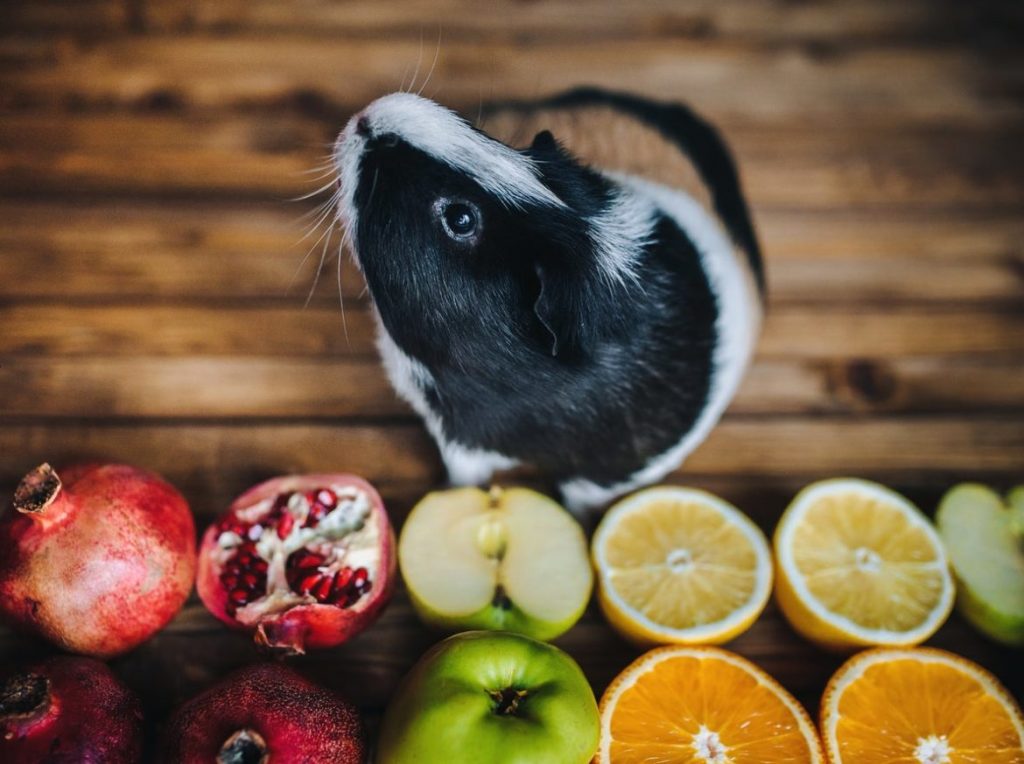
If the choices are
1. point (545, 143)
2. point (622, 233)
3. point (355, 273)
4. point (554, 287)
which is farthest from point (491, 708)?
point (355, 273)

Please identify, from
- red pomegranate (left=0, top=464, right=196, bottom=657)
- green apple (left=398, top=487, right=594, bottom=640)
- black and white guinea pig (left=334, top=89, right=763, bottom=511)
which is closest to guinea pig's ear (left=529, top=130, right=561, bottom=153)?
black and white guinea pig (left=334, top=89, right=763, bottom=511)

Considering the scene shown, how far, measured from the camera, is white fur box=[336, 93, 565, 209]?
3.11 feet

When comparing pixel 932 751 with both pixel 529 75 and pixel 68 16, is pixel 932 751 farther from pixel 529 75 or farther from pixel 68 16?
pixel 68 16

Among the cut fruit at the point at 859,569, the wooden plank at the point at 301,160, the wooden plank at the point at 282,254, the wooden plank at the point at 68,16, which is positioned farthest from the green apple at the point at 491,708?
the wooden plank at the point at 68,16

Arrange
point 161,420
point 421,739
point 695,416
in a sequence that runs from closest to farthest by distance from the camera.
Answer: point 421,739
point 695,416
point 161,420

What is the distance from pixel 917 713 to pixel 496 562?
2.02 feet

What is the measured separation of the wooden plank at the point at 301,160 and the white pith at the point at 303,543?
673 millimetres

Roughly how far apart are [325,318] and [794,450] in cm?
88

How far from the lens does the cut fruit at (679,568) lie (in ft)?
3.61

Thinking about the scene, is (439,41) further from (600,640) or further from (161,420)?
(600,640)

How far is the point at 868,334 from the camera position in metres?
1.46

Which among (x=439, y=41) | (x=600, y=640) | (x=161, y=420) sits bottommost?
(x=600, y=640)

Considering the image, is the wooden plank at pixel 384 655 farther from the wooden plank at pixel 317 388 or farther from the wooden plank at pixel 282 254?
the wooden plank at pixel 282 254

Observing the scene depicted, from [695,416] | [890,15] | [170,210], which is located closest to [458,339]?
[695,416]
